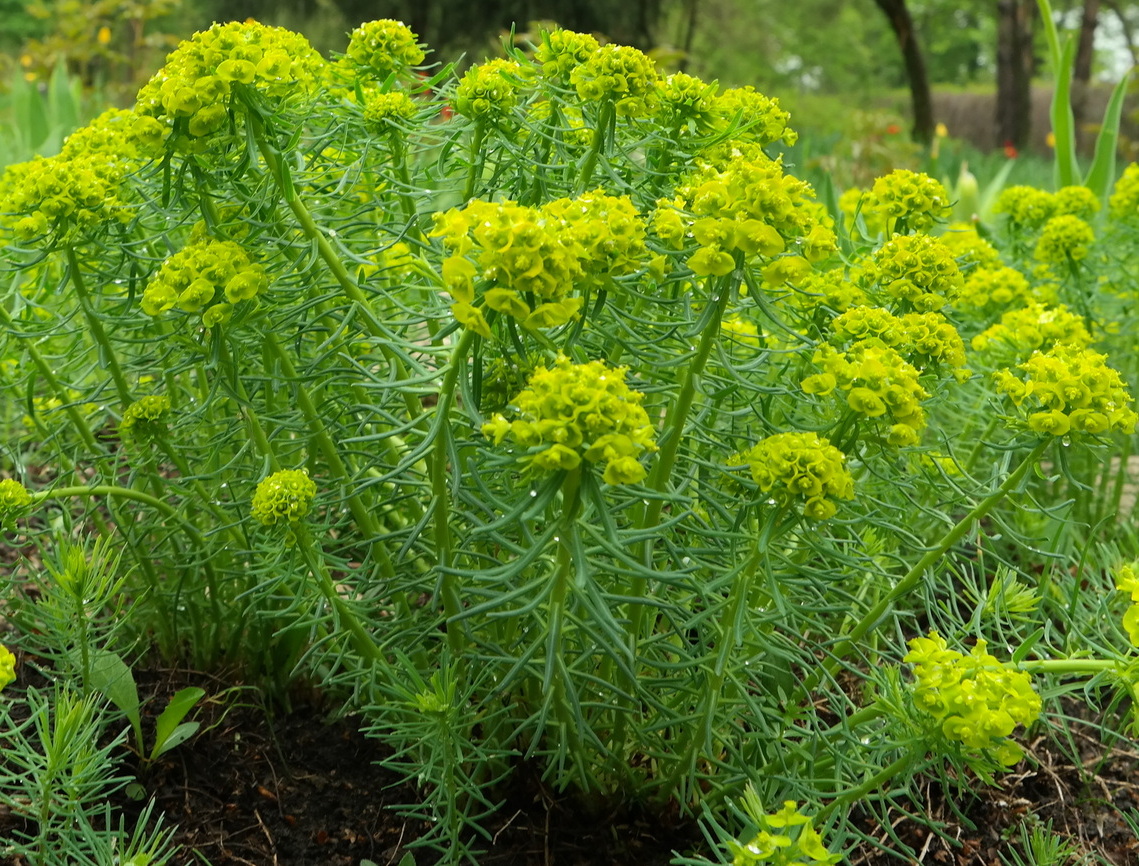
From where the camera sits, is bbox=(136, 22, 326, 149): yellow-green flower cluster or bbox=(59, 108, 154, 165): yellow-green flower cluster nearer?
bbox=(136, 22, 326, 149): yellow-green flower cluster

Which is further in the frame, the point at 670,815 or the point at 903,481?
the point at 670,815

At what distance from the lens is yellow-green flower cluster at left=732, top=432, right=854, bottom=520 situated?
121 centimetres

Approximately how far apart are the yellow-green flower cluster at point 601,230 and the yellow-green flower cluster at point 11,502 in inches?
35.0

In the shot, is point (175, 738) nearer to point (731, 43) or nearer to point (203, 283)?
point (203, 283)

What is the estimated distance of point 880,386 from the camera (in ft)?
4.17

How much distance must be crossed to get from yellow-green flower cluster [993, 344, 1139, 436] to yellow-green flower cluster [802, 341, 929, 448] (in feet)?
0.65

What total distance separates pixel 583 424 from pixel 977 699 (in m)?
0.59

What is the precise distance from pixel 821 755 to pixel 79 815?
1091 millimetres

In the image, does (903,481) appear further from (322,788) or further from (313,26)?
(313,26)

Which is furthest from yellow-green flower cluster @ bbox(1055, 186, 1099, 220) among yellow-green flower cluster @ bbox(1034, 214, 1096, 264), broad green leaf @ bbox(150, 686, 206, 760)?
broad green leaf @ bbox(150, 686, 206, 760)

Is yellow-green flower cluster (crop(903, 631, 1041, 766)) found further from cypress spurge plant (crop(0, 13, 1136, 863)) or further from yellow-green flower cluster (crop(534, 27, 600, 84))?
yellow-green flower cluster (crop(534, 27, 600, 84))

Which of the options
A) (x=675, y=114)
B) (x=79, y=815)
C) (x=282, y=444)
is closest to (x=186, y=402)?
(x=282, y=444)

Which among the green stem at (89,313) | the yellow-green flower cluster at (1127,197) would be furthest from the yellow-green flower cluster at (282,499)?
the yellow-green flower cluster at (1127,197)

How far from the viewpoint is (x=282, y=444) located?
1.69 meters
